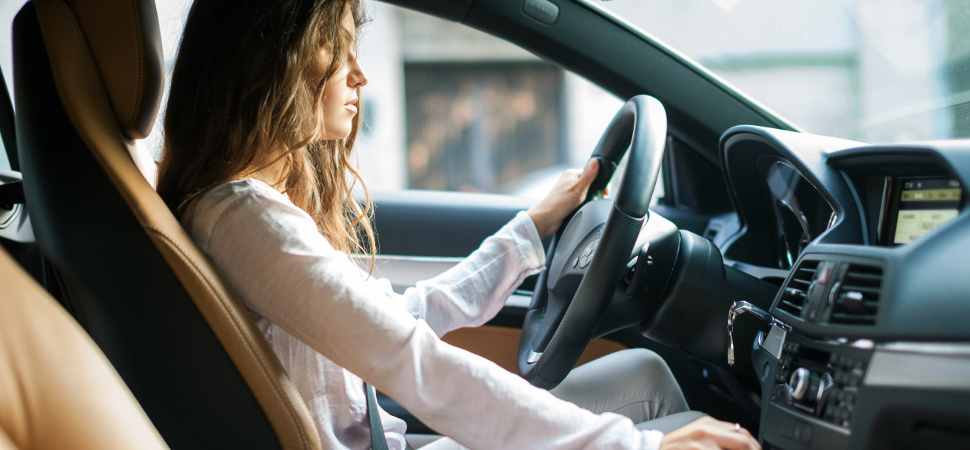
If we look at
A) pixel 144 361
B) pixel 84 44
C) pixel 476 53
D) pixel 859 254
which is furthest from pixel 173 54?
pixel 476 53

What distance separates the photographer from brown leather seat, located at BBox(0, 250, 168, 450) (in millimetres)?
540

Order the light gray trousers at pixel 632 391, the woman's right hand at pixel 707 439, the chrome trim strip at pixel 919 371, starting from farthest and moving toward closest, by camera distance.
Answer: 1. the light gray trousers at pixel 632 391
2. the woman's right hand at pixel 707 439
3. the chrome trim strip at pixel 919 371

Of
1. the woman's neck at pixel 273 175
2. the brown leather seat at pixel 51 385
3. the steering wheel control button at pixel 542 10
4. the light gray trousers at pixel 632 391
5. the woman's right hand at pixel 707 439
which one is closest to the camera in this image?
the brown leather seat at pixel 51 385

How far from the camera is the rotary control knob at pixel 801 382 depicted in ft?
Answer: 2.73

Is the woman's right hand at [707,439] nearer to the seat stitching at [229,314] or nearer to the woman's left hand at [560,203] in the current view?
the seat stitching at [229,314]

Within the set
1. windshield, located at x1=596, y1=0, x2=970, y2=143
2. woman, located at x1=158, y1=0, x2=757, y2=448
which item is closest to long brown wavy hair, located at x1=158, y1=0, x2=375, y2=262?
woman, located at x1=158, y1=0, x2=757, y2=448

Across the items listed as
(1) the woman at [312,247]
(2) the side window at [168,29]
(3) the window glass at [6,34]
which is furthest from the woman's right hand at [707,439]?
(3) the window glass at [6,34]

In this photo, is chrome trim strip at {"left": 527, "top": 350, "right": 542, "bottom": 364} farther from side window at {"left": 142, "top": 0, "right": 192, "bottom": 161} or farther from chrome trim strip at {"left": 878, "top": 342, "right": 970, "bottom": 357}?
side window at {"left": 142, "top": 0, "right": 192, "bottom": 161}

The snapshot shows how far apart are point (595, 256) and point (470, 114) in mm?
8573

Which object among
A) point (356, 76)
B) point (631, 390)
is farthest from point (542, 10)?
point (631, 390)

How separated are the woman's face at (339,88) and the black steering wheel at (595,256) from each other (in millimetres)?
385

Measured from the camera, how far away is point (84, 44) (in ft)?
2.76

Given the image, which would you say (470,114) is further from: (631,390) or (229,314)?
(229,314)

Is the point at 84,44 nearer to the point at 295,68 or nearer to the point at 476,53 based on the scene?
the point at 295,68
